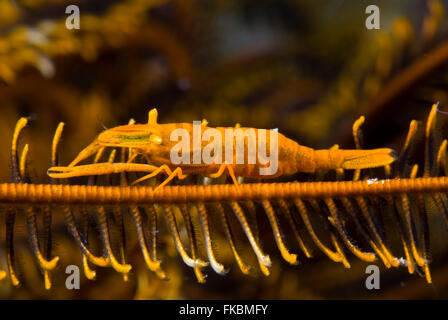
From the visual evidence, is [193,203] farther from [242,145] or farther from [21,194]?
[21,194]

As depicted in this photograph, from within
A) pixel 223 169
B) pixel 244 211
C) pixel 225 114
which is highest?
pixel 225 114

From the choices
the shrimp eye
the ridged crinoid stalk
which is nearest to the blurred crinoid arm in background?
the ridged crinoid stalk

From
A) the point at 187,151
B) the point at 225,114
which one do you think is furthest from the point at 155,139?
the point at 225,114

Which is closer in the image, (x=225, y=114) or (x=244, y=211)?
(x=244, y=211)

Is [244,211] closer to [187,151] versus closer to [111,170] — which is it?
[187,151]

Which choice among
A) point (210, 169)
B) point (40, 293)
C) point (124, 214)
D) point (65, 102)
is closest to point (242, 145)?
point (210, 169)

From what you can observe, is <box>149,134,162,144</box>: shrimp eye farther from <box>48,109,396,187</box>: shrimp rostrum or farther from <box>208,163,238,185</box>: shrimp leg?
<box>208,163,238,185</box>: shrimp leg

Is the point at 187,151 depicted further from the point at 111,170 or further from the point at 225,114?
the point at 225,114

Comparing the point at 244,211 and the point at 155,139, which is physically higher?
the point at 155,139
